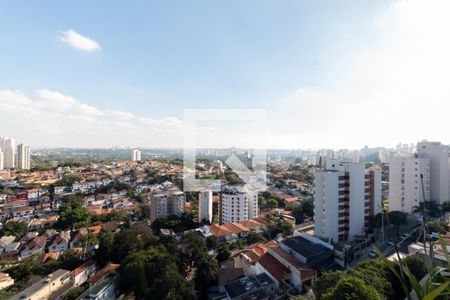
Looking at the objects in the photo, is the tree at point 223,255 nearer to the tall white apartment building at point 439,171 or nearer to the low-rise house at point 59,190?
the tall white apartment building at point 439,171

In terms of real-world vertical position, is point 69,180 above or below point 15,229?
above

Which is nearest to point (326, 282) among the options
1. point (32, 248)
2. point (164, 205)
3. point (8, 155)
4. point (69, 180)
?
point (164, 205)

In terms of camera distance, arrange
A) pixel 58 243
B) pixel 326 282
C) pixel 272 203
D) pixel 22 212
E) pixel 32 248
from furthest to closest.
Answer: pixel 272 203
pixel 22 212
pixel 58 243
pixel 32 248
pixel 326 282

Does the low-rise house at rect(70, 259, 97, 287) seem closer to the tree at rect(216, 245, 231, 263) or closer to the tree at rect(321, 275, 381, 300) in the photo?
the tree at rect(216, 245, 231, 263)

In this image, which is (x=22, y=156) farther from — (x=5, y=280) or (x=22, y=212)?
(x=5, y=280)

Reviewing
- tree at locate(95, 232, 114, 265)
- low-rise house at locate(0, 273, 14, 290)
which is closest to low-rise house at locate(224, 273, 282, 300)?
tree at locate(95, 232, 114, 265)

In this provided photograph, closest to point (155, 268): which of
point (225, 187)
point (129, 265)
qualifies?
point (129, 265)
